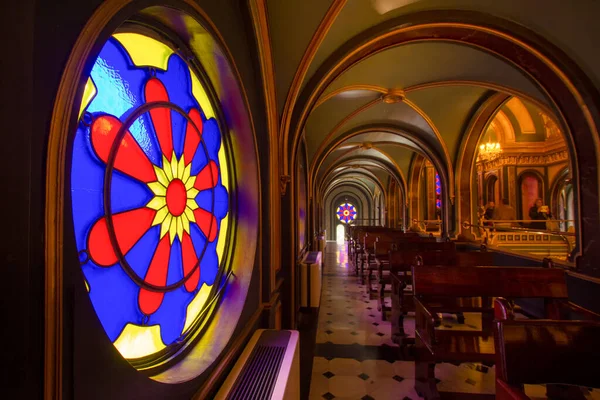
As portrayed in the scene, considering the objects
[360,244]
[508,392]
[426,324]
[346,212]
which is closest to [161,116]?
[508,392]

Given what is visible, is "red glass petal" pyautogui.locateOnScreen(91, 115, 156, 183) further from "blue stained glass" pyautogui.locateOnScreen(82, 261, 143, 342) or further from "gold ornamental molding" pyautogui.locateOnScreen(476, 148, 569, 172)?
"gold ornamental molding" pyautogui.locateOnScreen(476, 148, 569, 172)

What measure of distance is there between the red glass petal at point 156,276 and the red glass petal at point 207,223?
0.34 meters

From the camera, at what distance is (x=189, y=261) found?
1651 mm

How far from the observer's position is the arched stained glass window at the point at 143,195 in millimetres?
1005

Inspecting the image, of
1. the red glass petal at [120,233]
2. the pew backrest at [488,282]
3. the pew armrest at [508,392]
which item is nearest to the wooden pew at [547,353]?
the pew armrest at [508,392]

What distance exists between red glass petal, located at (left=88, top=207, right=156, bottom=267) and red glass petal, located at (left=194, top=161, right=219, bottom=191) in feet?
1.54

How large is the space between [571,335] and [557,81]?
3896 mm

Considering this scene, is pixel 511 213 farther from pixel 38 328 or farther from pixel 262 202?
pixel 38 328

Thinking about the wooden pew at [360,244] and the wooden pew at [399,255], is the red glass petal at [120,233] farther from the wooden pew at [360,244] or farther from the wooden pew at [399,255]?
the wooden pew at [360,244]

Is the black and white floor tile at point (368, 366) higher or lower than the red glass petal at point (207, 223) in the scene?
lower

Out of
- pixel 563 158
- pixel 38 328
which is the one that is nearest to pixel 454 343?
pixel 38 328

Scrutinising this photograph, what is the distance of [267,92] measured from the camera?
2768 millimetres

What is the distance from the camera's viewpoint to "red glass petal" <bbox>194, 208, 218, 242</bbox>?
1780 mm

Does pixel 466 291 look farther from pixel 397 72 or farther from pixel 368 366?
pixel 397 72
